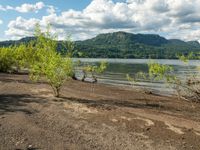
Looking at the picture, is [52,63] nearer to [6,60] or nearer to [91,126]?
[91,126]

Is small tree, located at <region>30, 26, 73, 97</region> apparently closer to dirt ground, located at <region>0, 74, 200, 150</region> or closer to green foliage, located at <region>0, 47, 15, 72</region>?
dirt ground, located at <region>0, 74, 200, 150</region>

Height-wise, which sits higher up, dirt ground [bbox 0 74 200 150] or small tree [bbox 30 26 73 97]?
small tree [bbox 30 26 73 97]

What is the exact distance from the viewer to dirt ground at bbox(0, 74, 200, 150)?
1166cm

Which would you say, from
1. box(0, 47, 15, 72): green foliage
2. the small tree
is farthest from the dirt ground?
box(0, 47, 15, 72): green foliage

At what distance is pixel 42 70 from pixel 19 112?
532 centimetres

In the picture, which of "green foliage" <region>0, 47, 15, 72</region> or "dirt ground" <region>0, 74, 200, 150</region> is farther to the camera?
"green foliage" <region>0, 47, 15, 72</region>

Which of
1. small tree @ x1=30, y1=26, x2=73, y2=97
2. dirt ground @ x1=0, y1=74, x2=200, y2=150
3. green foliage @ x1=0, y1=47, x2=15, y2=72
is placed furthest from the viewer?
green foliage @ x1=0, y1=47, x2=15, y2=72

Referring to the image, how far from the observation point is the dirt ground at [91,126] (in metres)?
11.7

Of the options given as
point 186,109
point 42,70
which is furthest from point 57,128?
point 186,109

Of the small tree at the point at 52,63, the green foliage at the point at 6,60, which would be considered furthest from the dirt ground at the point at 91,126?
the green foliage at the point at 6,60

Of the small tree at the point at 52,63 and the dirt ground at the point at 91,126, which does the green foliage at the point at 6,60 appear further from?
the dirt ground at the point at 91,126

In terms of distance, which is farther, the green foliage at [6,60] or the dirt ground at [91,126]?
the green foliage at [6,60]

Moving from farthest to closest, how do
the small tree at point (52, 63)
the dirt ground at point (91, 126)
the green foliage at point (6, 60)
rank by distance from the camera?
the green foliage at point (6, 60) < the small tree at point (52, 63) < the dirt ground at point (91, 126)

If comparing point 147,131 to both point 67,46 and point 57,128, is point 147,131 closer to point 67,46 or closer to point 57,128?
point 57,128
